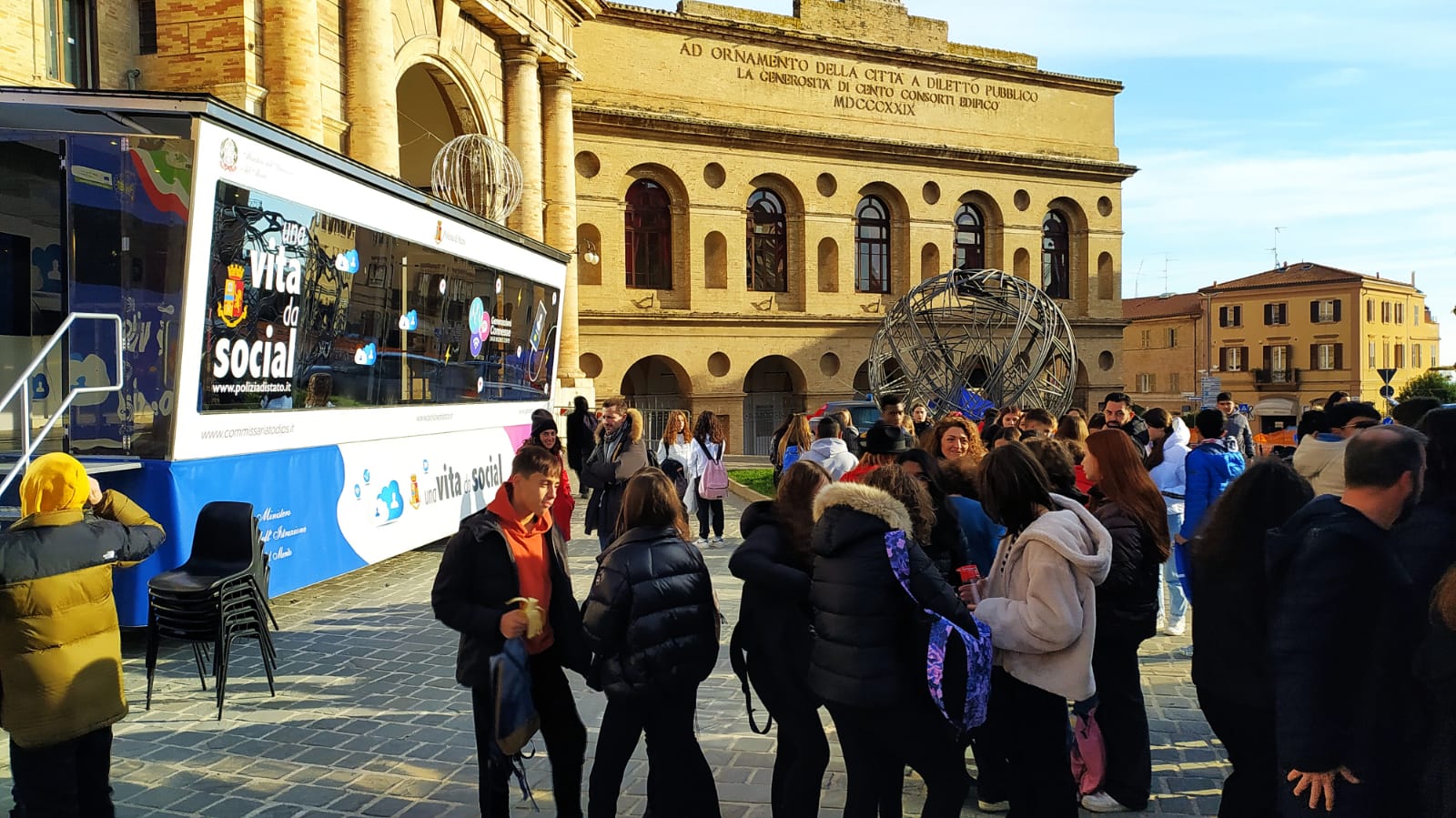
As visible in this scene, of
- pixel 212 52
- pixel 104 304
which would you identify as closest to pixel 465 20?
A: pixel 212 52

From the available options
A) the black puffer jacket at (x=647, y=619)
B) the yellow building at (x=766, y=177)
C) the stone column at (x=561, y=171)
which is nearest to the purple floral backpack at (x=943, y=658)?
the black puffer jacket at (x=647, y=619)

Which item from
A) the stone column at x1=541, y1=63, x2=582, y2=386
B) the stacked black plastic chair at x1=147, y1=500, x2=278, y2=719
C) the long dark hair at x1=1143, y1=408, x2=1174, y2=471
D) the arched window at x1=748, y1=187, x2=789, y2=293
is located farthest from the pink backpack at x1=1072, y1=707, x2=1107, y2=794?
the arched window at x1=748, y1=187, x2=789, y2=293

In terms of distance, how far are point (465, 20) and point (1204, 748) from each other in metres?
20.0

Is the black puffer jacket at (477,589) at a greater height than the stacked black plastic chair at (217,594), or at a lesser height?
greater

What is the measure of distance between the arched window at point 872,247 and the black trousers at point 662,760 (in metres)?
32.3

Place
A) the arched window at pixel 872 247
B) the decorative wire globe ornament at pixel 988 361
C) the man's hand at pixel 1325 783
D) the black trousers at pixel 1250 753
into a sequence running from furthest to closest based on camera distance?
the arched window at pixel 872 247 → the decorative wire globe ornament at pixel 988 361 → the black trousers at pixel 1250 753 → the man's hand at pixel 1325 783

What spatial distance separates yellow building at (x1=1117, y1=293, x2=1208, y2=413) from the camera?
2790 inches

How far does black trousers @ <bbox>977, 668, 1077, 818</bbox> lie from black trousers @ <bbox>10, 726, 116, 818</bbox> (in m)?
3.90

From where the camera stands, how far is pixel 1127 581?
496cm

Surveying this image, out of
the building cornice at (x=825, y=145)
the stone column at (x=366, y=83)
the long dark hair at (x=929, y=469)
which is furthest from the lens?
the building cornice at (x=825, y=145)

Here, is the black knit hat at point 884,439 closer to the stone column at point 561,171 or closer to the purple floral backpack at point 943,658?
the purple floral backpack at point 943,658

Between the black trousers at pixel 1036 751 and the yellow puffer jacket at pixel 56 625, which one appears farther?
the black trousers at pixel 1036 751

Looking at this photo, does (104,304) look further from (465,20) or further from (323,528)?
(465,20)

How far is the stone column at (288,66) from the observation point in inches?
580
